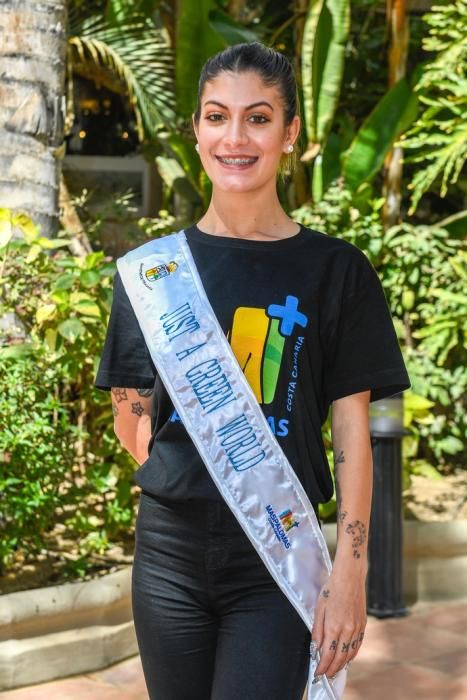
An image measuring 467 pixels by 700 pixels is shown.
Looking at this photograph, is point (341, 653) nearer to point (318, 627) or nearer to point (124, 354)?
point (318, 627)

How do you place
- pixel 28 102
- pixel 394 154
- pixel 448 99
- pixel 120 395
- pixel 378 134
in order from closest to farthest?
pixel 120 395 < pixel 28 102 < pixel 448 99 < pixel 378 134 < pixel 394 154

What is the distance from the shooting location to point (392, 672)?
430 centimetres

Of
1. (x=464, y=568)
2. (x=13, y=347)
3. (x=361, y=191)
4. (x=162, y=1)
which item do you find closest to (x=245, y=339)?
(x=13, y=347)

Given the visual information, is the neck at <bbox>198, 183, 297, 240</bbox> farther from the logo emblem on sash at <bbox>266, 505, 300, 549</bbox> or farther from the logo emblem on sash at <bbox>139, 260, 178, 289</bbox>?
the logo emblem on sash at <bbox>266, 505, 300, 549</bbox>

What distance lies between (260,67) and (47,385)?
8.62 ft

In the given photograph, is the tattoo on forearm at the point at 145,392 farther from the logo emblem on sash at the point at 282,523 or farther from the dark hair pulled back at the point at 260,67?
the dark hair pulled back at the point at 260,67

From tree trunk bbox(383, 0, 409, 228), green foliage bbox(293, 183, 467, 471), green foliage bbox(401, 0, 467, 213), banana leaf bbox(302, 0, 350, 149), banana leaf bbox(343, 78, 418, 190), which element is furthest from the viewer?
tree trunk bbox(383, 0, 409, 228)

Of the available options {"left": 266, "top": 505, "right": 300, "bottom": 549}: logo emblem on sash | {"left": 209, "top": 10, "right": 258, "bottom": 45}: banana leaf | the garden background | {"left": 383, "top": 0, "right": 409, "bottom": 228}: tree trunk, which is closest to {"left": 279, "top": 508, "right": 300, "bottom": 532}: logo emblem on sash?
{"left": 266, "top": 505, "right": 300, "bottom": 549}: logo emblem on sash

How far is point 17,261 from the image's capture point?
442 centimetres

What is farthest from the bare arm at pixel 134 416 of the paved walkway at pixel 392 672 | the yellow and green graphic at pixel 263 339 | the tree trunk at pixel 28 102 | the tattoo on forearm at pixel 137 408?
the tree trunk at pixel 28 102

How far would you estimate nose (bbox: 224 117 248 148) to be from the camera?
2.04m

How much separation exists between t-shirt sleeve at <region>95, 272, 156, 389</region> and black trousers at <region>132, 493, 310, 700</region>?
265 mm

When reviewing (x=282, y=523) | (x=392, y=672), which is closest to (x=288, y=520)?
(x=282, y=523)

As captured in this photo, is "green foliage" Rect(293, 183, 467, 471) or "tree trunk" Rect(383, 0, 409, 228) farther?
"tree trunk" Rect(383, 0, 409, 228)
